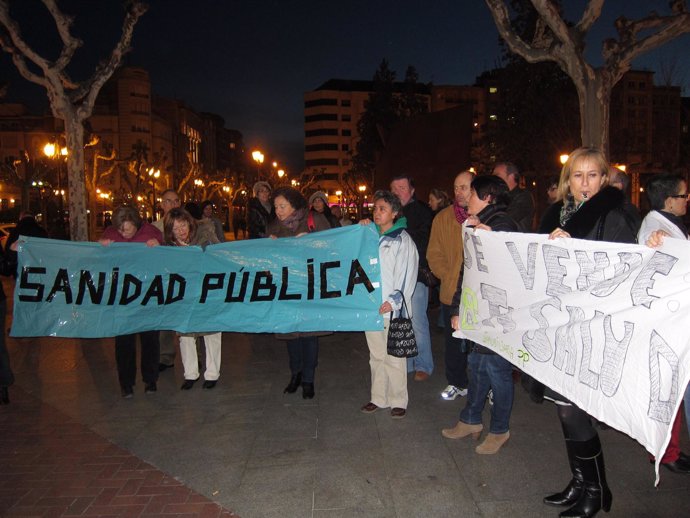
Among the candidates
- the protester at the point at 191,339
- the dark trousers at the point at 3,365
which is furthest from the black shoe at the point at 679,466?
the dark trousers at the point at 3,365

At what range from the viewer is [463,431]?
4.37 metres

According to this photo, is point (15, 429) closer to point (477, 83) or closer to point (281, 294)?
point (281, 294)

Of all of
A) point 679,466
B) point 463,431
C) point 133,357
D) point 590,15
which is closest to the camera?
point 679,466

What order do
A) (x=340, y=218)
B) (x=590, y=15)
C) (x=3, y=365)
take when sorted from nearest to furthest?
1. (x=3, y=365)
2. (x=590, y=15)
3. (x=340, y=218)

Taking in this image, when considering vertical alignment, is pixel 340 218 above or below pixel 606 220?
below

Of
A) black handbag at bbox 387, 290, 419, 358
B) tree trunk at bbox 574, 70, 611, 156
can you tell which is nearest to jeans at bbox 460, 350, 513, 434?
black handbag at bbox 387, 290, 419, 358

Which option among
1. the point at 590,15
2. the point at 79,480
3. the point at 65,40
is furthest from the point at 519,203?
the point at 65,40

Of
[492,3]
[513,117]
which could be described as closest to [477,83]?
[513,117]

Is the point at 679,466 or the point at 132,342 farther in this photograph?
the point at 132,342

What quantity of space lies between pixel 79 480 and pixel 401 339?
2608 mm

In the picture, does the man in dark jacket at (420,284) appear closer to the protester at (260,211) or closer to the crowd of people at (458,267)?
the crowd of people at (458,267)

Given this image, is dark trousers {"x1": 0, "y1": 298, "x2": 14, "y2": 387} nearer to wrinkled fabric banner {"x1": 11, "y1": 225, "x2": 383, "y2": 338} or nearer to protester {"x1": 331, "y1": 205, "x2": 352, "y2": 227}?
wrinkled fabric banner {"x1": 11, "y1": 225, "x2": 383, "y2": 338}

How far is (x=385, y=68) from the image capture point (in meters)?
49.8

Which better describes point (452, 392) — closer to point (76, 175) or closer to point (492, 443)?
point (492, 443)
